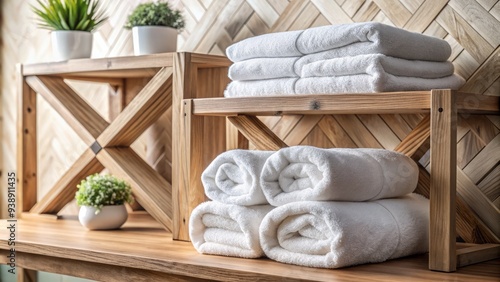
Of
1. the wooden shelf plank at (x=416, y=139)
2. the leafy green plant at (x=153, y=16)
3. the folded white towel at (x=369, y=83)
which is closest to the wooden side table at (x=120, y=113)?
the leafy green plant at (x=153, y=16)

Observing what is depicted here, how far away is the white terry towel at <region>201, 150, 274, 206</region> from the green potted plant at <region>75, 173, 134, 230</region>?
0.45 m

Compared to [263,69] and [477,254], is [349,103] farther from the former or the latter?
[477,254]

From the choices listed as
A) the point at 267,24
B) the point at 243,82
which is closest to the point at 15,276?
the point at 243,82

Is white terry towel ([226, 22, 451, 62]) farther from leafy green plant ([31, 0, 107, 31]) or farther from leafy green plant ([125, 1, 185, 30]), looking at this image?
leafy green plant ([31, 0, 107, 31])

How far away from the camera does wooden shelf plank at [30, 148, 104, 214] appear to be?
2.01 m

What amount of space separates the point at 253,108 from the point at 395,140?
0.37 meters

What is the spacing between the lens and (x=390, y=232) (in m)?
1.32

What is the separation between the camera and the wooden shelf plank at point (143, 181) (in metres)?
1.81

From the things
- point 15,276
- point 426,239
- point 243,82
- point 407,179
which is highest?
point 243,82

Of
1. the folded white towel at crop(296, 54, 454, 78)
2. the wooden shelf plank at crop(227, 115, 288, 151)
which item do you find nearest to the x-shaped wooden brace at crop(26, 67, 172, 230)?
the wooden shelf plank at crop(227, 115, 288, 151)

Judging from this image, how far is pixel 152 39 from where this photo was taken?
185 centimetres

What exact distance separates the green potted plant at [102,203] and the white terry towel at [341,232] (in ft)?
1.99

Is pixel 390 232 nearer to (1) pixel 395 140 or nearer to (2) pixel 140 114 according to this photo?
(1) pixel 395 140

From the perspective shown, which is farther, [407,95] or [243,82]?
[243,82]
